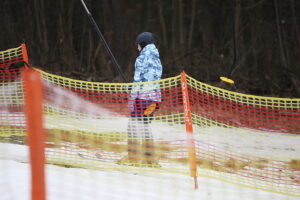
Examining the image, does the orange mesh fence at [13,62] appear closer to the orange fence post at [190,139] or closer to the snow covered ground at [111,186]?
the snow covered ground at [111,186]

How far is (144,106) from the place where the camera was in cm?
504

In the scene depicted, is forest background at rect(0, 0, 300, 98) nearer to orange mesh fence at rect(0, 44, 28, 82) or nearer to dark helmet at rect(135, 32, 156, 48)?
orange mesh fence at rect(0, 44, 28, 82)

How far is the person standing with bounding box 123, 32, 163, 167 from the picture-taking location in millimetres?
5008

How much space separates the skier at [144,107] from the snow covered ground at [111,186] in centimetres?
27

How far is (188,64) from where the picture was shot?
14.6m

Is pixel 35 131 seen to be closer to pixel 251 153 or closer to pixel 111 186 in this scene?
pixel 111 186

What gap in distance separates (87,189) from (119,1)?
11576 mm

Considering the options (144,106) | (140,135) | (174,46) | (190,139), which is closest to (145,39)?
(144,106)

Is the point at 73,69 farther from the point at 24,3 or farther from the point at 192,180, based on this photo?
the point at 192,180

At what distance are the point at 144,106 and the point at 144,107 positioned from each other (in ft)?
0.12

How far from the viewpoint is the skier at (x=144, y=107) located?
197 inches

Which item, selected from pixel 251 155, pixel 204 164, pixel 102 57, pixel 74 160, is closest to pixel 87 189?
pixel 74 160

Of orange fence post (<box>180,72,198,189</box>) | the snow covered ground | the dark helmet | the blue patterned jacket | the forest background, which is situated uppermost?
the forest background

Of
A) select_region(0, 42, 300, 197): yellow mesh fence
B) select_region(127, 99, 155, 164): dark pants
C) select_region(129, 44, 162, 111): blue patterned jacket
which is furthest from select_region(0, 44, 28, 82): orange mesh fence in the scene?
select_region(127, 99, 155, 164): dark pants
